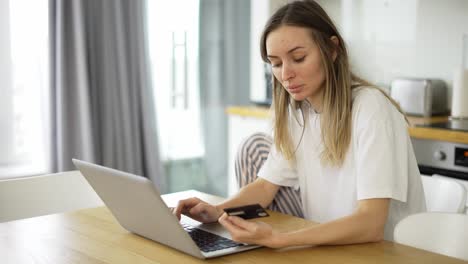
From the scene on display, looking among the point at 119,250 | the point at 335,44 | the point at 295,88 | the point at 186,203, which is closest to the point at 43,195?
the point at 186,203

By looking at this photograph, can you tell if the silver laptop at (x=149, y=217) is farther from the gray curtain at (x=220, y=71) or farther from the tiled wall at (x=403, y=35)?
the gray curtain at (x=220, y=71)

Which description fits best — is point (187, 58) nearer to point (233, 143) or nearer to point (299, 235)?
point (233, 143)

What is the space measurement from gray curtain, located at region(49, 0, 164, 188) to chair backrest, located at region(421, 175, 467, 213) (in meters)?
1.88

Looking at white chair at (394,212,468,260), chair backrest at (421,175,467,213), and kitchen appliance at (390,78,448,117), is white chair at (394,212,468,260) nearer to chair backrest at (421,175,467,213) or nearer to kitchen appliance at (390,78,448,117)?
chair backrest at (421,175,467,213)

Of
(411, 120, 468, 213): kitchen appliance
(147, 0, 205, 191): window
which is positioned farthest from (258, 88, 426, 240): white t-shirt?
(147, 0, 205, 191): window

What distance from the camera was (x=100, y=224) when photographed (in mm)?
1567

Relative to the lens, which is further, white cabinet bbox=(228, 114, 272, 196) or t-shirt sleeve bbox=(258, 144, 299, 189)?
white cabinet bbox=(228, 114, 272, 196)

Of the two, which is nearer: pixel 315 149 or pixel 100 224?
pixel 100 224

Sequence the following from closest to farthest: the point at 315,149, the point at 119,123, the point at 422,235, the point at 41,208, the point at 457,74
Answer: the point at 422,235
the point at 315,149
the point at 41,208
the point at 457,74
the point at 119,123

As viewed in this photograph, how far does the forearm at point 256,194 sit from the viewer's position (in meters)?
1.77

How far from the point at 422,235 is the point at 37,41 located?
7.51ft

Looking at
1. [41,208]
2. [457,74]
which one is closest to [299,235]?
[41,208]

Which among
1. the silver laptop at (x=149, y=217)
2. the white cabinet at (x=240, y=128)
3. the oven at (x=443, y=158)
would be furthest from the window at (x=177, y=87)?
the silver laptop at (x=149, y=217)

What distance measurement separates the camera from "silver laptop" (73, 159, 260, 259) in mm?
1259
